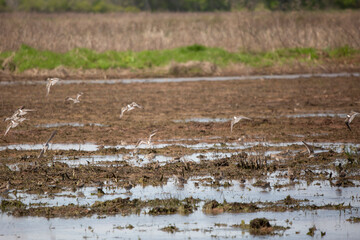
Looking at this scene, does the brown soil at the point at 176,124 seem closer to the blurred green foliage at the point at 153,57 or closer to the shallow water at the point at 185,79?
the shallow water at the point at 185,79

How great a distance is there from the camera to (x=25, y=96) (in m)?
22.5

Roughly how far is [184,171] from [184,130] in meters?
4.51

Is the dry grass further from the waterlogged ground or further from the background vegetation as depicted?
the background vegetation

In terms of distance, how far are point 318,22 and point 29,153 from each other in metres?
23.9

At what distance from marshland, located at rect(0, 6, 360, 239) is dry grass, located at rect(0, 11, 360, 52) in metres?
0.09

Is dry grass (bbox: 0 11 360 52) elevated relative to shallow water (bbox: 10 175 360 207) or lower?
elevated

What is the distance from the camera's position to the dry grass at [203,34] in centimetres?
3139

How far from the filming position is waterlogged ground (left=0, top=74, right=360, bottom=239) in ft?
28.4

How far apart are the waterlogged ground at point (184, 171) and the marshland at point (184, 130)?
3 centimetres

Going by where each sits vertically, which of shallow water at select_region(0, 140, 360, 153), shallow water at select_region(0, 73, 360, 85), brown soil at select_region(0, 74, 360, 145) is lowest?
shallow water at select_region(0, 140, 360, 153)

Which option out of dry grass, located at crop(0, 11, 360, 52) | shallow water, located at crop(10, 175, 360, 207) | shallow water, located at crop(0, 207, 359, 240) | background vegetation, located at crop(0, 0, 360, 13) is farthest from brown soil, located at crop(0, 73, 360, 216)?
background vegetation, located at crop(0, 0, 360, 13)

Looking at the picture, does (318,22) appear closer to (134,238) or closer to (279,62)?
(279,62)

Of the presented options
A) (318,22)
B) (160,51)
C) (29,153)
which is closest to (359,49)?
(318,22)

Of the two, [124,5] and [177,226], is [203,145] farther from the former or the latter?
[124,5]
